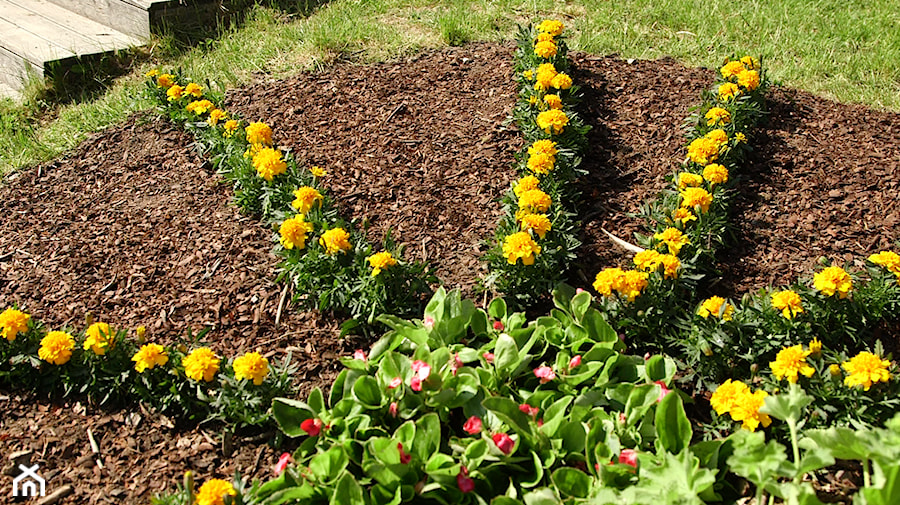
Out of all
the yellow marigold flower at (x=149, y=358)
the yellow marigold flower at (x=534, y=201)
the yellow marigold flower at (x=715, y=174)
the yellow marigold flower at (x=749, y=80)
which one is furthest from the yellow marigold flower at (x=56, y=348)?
the yellow marigold flower at (x=749, y=80)

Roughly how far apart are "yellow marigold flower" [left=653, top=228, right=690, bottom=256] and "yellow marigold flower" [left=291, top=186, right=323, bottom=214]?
1.49 metres

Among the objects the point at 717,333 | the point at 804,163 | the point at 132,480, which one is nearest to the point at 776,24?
the point at 804,163

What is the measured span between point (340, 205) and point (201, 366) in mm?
1421

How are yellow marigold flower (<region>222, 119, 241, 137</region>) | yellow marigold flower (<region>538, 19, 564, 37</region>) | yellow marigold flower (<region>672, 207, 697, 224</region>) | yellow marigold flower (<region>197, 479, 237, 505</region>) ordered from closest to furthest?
yellow marigold flower (<region>197, 479, 237, 505</region>)
yellow marigold flower (<region>672, 207, 697, 224</region>)
yellow marigold flower (<region>222, 119, 241, 137</region>)
yellow marigold flower (<region>538, 19, 564, 37</region>)

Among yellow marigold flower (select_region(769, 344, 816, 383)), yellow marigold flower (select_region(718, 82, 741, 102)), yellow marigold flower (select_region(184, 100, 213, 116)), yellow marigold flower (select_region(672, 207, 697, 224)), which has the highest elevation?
yellow marigold flower (select_region(718, 82, 741, 102))

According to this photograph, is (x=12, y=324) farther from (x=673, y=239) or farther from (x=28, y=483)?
(x=673, y=239)

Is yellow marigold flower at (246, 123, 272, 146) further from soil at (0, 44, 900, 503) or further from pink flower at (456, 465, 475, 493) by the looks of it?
pink flower at (456, 465, 475, 493)

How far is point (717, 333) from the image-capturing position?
9.23ft

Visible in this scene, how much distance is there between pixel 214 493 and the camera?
2.28m

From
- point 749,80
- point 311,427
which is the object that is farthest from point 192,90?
point 749,80

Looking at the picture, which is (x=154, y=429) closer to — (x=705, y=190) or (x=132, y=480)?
(x=132, y=480)

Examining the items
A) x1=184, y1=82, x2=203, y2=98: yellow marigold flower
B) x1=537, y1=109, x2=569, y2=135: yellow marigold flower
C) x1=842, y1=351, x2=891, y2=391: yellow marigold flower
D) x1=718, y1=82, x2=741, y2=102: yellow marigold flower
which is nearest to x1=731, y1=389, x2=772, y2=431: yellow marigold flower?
x1=842, y1=351, x2=891, y2=391: yellow marigold flower

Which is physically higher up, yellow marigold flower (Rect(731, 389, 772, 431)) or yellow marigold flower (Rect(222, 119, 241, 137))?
yellow marigold flower (Rect(222, 119, 241, 137))

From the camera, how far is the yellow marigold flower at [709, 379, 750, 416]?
2.53 metres
